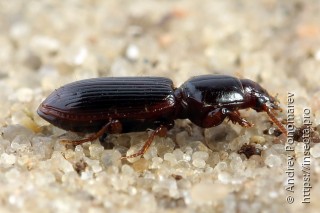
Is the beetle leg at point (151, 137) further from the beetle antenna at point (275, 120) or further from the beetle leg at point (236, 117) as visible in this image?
the beetle antenna at point (275, 120)

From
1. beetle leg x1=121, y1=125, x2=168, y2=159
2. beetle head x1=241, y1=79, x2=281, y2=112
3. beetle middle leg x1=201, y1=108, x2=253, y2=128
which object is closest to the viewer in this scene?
beetle leg x1=121, y1=125, x2=168, y2=159

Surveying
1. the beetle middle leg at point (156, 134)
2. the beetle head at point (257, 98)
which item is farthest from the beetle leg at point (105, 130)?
the beetle head at point (257, 98)

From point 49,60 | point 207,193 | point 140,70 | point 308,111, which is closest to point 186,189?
point 207,193

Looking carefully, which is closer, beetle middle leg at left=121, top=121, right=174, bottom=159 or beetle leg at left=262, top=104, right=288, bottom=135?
beetle middle leg at left=121, top=121, right=174, bottom=159

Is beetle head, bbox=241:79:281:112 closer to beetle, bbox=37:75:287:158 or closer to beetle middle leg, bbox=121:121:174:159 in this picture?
beetle, bbox=37:75:287:158

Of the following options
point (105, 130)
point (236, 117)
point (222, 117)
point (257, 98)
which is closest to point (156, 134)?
point (105, 130)

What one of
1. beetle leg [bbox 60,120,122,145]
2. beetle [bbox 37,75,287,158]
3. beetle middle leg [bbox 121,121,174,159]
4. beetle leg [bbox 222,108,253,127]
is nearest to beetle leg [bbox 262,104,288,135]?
beetle [bbox 37,75,287,158]

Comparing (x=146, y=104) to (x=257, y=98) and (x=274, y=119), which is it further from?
(x=274, y=119)

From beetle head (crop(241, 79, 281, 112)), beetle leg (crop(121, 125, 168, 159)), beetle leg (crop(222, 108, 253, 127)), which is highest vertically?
beetle head (crop(241, 79, 281, 112))
